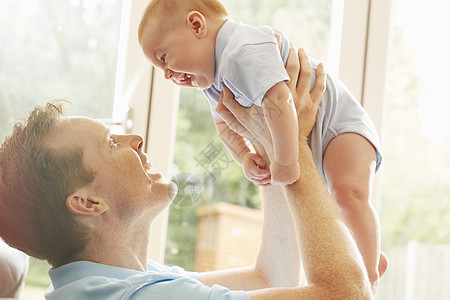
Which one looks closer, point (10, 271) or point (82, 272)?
point (82, 272)

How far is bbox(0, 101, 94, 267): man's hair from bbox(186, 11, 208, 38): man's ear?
365 millimetres

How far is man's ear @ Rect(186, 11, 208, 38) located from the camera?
1.18 m

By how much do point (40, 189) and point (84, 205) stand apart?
0.08 meters

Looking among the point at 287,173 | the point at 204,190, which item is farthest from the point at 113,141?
the point at 204,190

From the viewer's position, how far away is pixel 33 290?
6.06ft

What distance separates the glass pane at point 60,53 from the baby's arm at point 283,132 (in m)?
1.12

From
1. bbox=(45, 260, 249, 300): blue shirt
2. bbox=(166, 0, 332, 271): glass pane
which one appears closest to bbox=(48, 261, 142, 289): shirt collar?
bbox=(45, 260, 249, 300): blue shirt

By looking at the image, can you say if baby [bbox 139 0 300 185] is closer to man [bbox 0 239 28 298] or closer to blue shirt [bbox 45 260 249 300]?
blue shirt [bbox 45 260 249 300]

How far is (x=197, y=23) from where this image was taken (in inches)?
47.1

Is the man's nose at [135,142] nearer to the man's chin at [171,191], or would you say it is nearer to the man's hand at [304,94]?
the man's chin at [171,191]

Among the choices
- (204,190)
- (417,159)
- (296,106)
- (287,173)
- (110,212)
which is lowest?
(204,190)

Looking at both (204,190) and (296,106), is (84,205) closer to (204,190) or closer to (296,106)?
(296,106)

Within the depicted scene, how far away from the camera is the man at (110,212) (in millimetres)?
895

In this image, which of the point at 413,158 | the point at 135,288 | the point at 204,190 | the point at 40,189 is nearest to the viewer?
the point at 135,288
